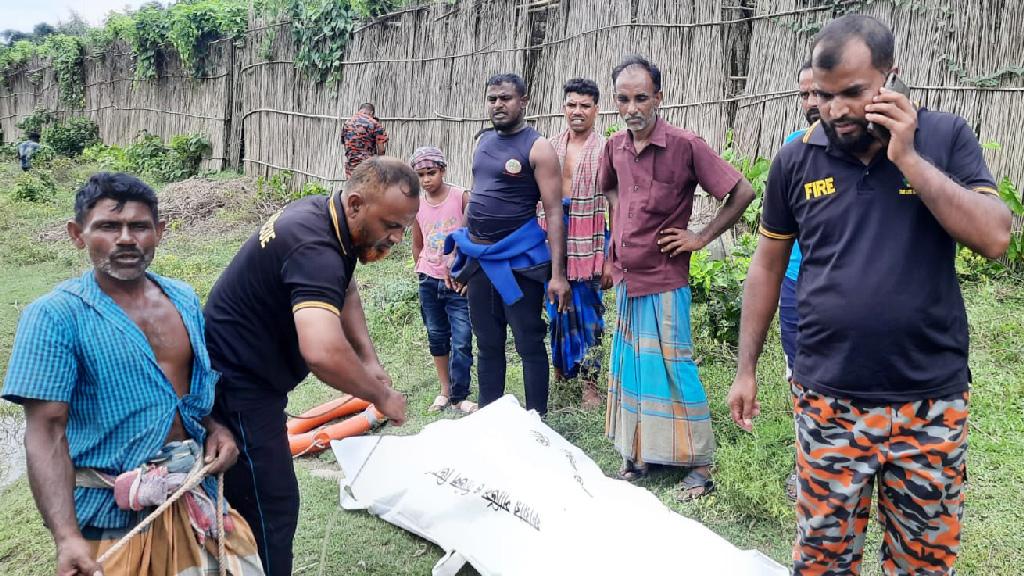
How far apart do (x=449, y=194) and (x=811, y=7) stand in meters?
2.93

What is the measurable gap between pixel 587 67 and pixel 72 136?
1690cm

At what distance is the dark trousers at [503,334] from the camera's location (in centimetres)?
455

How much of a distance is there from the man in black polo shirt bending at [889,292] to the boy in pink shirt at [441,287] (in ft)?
9.83

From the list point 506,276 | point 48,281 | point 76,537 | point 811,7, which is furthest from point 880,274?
point 48,281

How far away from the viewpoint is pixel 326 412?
5.00m

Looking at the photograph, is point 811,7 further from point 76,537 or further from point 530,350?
point 76,537

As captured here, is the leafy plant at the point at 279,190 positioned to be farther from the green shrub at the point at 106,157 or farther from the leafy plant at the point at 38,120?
the leafy plant at the point at 38,120

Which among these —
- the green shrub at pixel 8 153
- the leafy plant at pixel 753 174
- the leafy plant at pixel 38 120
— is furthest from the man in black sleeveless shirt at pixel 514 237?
the green shrub at pixel 8 153

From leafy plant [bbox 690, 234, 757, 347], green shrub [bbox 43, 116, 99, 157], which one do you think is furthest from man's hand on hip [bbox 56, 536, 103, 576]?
green shrub [bbox 43, 116, 99, 157]

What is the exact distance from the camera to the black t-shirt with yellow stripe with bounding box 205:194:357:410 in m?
2.49

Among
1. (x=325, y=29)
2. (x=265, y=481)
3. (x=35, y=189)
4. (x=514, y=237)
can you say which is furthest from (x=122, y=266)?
(x=35, y=189)

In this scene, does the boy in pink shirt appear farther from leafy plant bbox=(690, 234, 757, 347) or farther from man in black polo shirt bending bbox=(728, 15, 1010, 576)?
man in black polo shirt bending bbox=(728, 15, 1010, 576)

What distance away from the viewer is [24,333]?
2.04 m

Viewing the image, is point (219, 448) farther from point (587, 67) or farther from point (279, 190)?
point (279, 190)
